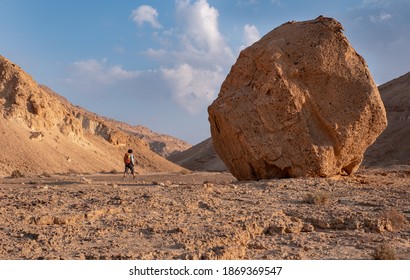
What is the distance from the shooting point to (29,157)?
26844 millimetres

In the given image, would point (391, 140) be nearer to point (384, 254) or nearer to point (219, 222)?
point (219, 222)

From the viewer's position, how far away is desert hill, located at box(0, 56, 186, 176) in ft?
87.7

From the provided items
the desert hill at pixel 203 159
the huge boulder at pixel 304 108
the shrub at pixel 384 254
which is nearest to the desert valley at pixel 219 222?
the shrub at pixel 384 254

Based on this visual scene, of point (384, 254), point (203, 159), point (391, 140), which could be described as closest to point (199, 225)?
point (384, 254)

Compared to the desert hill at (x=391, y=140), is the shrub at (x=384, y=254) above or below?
below

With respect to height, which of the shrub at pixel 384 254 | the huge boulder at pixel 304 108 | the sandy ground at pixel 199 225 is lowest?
the shrub at pixel 384 254

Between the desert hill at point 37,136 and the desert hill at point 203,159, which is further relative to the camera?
the desert hill at point 203,159

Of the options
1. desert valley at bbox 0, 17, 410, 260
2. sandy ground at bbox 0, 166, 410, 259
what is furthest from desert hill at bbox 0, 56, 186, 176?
sandy ground at bbox 0, 166, 410, 259

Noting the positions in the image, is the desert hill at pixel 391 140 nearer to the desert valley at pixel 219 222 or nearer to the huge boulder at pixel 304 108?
the huge boulder at pixel 304 108

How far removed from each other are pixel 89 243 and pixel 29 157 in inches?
894

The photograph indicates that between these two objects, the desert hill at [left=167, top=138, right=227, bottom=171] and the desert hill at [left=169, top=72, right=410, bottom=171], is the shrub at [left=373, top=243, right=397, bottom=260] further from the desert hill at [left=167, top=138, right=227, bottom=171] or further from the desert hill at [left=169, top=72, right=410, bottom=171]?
the desert hill at [left=167, top=138, right=227, bottom=171]

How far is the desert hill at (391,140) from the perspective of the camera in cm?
3409

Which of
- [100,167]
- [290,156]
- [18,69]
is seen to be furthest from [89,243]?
[18,69]

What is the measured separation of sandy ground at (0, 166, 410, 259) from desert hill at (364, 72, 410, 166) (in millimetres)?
25277
